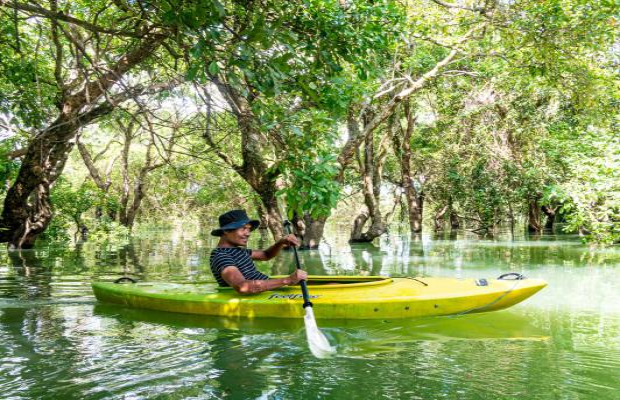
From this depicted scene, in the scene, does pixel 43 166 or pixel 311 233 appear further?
pixel 311 233

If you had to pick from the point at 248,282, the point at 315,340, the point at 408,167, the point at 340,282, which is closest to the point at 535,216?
the point at 408,167

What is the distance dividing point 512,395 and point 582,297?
4.08m

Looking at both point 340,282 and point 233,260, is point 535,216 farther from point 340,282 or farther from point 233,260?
point 233,260

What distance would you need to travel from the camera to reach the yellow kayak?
5.29m

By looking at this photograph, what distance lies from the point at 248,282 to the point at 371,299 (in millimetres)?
1262

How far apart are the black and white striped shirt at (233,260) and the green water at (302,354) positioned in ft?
1.66

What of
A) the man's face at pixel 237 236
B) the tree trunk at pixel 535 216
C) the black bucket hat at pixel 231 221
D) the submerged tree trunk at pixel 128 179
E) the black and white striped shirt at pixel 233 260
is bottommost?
the black and white striped shirt at pixel 233 260

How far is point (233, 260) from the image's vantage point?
540 cm

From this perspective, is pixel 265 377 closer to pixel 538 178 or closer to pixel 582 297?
pixel 582 297

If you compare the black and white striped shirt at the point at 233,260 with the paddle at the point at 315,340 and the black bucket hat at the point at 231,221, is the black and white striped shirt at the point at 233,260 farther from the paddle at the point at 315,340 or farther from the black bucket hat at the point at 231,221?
the paddle at the point at 315,340

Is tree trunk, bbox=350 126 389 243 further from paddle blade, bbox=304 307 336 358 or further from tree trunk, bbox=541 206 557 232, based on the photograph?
paddle blade, bbox=304 307 336 358

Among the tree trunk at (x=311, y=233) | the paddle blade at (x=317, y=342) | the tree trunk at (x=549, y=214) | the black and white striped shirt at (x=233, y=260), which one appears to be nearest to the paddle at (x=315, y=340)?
the paddle blade at (x=317, y=342)

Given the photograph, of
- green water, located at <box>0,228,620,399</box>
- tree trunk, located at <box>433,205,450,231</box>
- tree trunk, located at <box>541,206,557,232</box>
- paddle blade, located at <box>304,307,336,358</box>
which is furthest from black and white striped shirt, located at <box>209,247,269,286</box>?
tree trunk, located at <box>541,206,557,232</box>

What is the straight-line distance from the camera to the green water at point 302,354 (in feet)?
11.2
